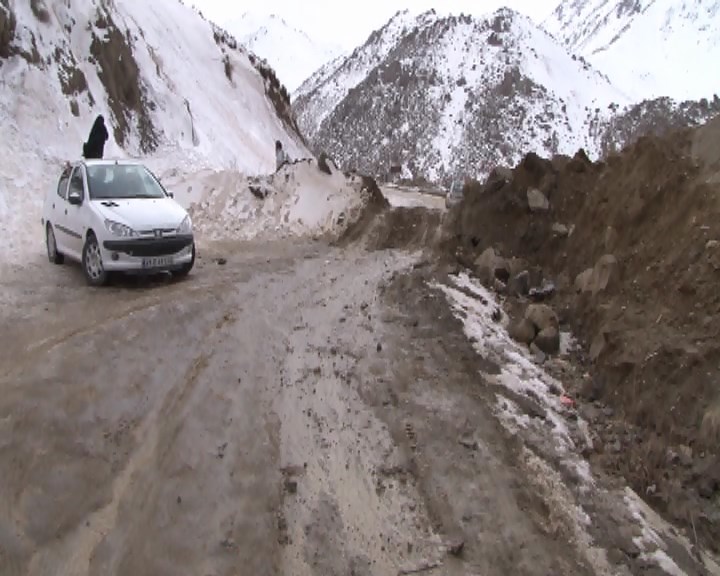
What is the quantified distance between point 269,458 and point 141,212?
525cm

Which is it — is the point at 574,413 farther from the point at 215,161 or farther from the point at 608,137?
the point at 608,137

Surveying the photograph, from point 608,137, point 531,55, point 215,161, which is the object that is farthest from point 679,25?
point 215,161

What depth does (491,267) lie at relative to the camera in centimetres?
971

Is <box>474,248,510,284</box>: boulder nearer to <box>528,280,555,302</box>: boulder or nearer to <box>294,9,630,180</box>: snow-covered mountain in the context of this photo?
<box>528,280,555,302</box>: boulder

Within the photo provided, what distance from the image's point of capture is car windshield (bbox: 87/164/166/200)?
9.96 m

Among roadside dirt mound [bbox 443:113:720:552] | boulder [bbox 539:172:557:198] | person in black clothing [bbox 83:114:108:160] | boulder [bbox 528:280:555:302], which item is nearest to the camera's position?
roadside dirt mound [bbox 443:113:720:552]

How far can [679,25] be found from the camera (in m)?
174

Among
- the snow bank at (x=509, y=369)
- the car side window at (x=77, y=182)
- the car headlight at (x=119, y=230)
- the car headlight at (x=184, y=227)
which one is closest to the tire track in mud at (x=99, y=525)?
the snow bank at (x=509, y=369)

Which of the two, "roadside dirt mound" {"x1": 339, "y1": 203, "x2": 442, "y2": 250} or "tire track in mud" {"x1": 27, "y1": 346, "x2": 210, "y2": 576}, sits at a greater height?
"roadside dirt mound" {"x1": 339, "y1": 203, "x2": 442, "y2": 250}

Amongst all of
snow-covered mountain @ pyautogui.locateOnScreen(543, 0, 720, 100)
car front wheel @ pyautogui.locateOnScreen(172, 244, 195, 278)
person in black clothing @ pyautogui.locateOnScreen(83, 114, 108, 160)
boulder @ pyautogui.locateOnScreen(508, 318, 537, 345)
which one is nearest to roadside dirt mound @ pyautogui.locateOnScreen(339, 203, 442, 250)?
car front wheel @ pyautogui.locateOnScreen(172, 244, 195, 278)

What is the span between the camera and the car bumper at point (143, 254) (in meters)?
9.11

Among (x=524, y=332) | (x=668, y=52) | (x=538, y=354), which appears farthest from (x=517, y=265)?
(x=668, y=52)

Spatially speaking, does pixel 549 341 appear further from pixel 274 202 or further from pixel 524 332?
pixel 274 202

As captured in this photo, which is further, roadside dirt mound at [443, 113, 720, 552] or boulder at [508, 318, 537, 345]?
boulder at [508, 318, 537, 345]
